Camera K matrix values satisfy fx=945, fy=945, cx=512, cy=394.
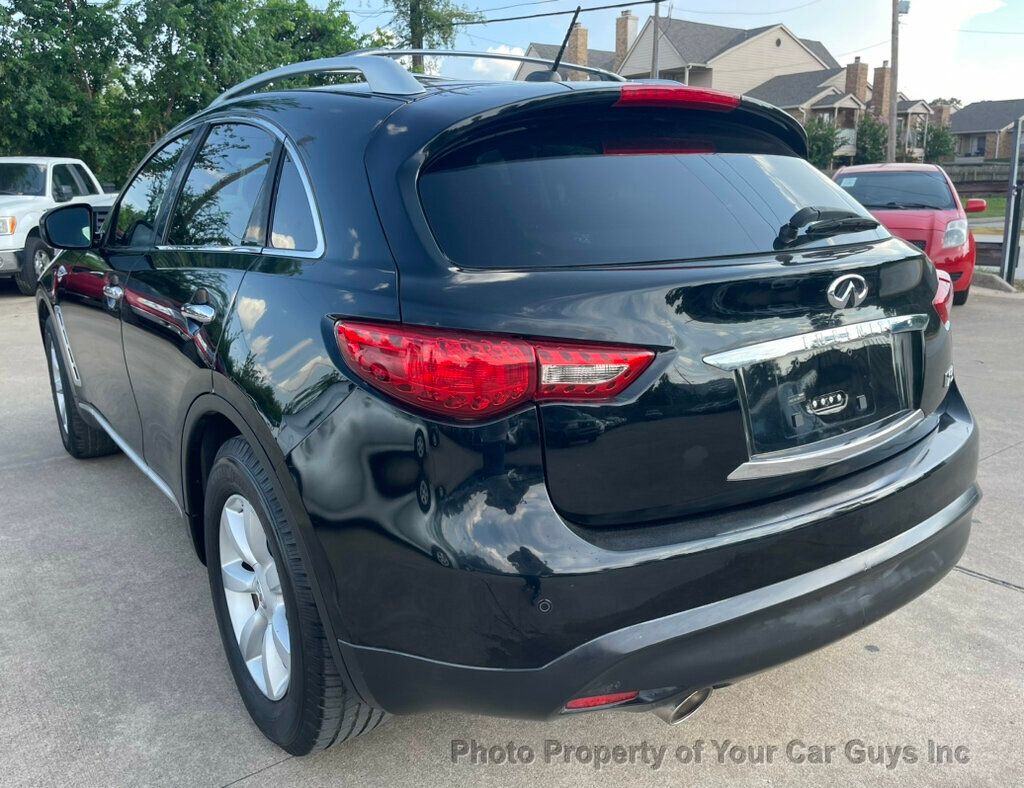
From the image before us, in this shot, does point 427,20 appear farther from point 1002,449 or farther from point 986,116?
point 986,116

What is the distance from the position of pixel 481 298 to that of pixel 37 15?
19113mm

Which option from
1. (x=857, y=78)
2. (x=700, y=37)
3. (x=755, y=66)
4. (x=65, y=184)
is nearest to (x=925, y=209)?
(x=65, y=184)

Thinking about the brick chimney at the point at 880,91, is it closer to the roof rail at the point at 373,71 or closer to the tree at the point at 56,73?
the tree at the point at 56,73

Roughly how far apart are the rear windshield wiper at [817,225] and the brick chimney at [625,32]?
5597cm

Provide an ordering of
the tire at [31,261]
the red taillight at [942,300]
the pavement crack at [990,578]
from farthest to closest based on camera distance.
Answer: the tire at [31,261], the pavement crack at [990,578], the red taillight at [942,300]

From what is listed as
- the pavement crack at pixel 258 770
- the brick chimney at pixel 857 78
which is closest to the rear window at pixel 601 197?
the pavement crack at pixel 258 770

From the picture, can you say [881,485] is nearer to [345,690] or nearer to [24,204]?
[345,690]

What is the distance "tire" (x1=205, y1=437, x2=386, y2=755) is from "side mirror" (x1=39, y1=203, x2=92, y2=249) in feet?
6.05

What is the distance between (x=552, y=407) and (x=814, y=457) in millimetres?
666

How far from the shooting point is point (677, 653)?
1962 mm

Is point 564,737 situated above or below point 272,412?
below

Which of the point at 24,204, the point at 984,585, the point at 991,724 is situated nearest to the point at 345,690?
the point at 991,724

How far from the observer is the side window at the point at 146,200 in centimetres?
350

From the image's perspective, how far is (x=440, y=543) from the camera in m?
1.91
